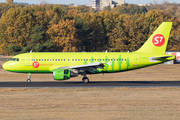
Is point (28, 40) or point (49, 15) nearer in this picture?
point (28, 40)

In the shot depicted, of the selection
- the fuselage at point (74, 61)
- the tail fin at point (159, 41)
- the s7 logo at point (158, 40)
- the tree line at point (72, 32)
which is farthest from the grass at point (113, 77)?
the tree line at point (72, 32)

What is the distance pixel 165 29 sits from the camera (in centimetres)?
4034

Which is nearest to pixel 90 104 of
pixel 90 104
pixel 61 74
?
pixel 90 104

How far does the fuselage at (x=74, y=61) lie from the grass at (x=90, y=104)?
26.2ft

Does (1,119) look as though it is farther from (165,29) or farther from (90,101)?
(165,29)

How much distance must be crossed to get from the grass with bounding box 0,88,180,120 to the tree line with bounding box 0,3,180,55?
68.8 m

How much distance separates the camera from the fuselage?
38875 mm

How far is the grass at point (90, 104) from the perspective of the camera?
19.3 m

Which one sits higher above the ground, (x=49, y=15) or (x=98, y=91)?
(x=49, y=15)

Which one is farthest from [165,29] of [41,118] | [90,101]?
[41,118]

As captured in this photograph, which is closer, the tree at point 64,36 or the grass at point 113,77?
the grass at point 113,77

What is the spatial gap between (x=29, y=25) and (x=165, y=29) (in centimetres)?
7426

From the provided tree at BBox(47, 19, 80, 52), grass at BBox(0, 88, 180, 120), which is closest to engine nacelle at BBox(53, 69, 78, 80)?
grass at BBox(0, 88, 180, 120)

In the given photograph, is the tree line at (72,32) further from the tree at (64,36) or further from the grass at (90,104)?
the grass at (90,104)
